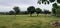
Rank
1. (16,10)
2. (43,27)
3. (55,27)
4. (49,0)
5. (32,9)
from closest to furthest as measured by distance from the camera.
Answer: (49,0) < (55,27) < (43,27) < (32,9) < (16,10)

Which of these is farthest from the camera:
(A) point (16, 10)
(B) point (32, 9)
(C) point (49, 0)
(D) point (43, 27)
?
(A) point (16, 10)

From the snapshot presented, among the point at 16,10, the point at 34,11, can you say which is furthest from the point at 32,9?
the point at 16,10

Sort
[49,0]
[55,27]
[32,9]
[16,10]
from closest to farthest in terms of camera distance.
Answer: [49,0] → [55,27] → [32,9] → [16,10]

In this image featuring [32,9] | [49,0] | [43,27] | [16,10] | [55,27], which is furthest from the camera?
[16,10]

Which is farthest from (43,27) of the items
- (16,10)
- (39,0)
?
(16,10)

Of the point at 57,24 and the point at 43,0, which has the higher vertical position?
the point at 43,0

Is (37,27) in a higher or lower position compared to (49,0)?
lower

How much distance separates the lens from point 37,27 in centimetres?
3133

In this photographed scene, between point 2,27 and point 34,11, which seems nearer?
point 2,27

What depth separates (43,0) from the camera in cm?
1989

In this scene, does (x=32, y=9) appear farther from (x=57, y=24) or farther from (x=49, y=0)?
(x=49, y=0)

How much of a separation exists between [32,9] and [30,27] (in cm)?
7999

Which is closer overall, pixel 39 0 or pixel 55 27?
pixel 39 0

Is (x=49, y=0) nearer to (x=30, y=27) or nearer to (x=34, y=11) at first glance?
(x=30, y=27)
